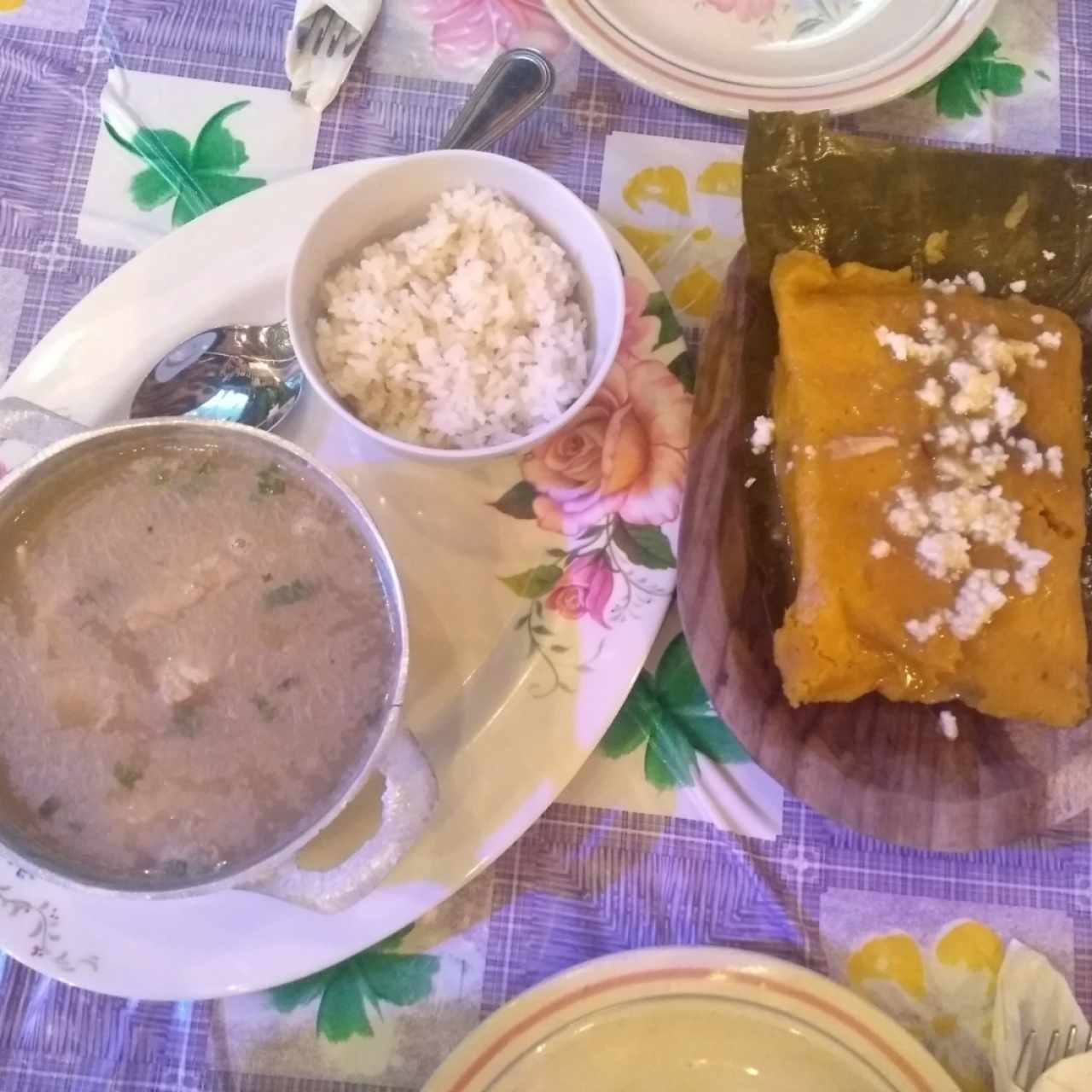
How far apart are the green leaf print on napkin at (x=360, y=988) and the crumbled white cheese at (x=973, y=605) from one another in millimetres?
555

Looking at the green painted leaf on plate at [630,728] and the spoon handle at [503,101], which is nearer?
the green painted leaf on plate at [630,728]

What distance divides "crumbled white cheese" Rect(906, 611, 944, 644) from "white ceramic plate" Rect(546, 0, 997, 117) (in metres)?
0.55

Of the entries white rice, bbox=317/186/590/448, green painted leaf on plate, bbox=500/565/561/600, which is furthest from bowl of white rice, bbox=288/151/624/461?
green painted leaf on plate, bbox=500/565/561/600

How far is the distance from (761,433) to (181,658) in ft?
1.81

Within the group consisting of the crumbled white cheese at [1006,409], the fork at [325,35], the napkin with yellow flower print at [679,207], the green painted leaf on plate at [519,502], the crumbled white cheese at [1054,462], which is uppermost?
the fork at [325,35]

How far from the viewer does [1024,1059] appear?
0.90m

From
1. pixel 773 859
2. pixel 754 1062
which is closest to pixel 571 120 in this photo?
pixel 773 859

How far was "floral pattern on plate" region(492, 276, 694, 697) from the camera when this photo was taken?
94cm

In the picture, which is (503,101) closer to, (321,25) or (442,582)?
(321,25)

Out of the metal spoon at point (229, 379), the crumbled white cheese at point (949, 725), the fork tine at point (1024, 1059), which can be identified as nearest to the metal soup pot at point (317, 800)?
the metal spoon at point (229, 379)

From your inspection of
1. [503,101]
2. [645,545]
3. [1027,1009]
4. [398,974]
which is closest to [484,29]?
[503,101]

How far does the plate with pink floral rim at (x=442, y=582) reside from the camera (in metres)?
0.86

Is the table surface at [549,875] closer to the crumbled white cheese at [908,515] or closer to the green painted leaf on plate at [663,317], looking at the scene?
the green painted leaf on plate at [663,317]

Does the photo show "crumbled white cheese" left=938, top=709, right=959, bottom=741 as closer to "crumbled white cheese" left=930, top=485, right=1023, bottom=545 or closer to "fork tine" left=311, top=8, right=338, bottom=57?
"crumbled white cheese" left=930, top=485, right=1023, bottom=545
